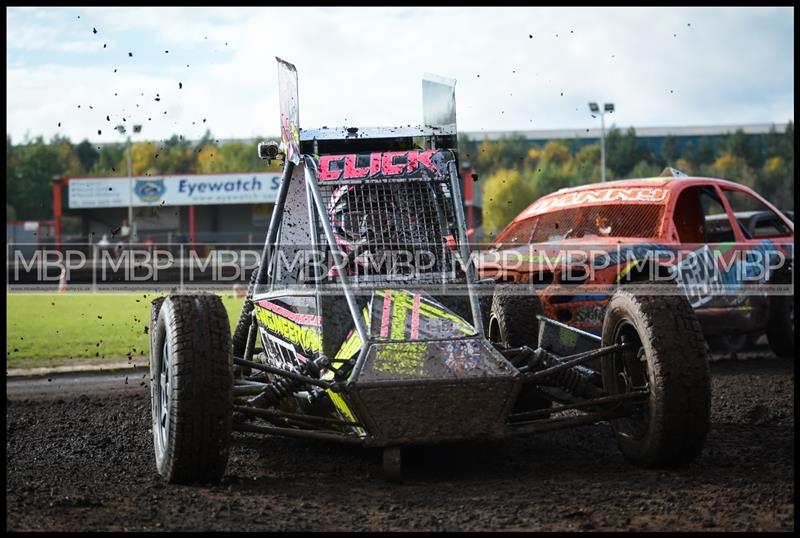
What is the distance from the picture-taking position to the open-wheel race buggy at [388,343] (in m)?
4.90

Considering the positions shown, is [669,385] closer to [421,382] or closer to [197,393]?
[421,382]

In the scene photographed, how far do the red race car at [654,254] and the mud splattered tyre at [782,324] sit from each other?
1 centimetres

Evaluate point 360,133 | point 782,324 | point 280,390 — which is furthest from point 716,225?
point 280,390

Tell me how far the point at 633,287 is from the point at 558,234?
381 centimetres

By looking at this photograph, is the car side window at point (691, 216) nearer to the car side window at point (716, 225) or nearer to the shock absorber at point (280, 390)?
the car side window at point (716, 225)

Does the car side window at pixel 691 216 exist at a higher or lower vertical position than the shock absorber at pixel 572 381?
higher

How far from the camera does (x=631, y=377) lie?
19.1 ft

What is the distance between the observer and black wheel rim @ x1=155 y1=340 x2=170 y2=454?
5.30 metres

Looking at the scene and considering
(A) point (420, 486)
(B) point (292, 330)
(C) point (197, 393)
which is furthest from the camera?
(B) point (292, 330)

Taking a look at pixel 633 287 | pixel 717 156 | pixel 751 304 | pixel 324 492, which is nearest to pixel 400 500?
pixel 324 492

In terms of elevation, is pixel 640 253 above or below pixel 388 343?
above

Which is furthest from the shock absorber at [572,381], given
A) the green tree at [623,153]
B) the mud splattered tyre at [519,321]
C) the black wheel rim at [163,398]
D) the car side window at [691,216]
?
the green tree at [623,153]

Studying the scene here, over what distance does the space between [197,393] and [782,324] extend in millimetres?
8199

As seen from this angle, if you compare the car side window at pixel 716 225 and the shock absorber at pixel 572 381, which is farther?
the car side window at pixel 716 225
